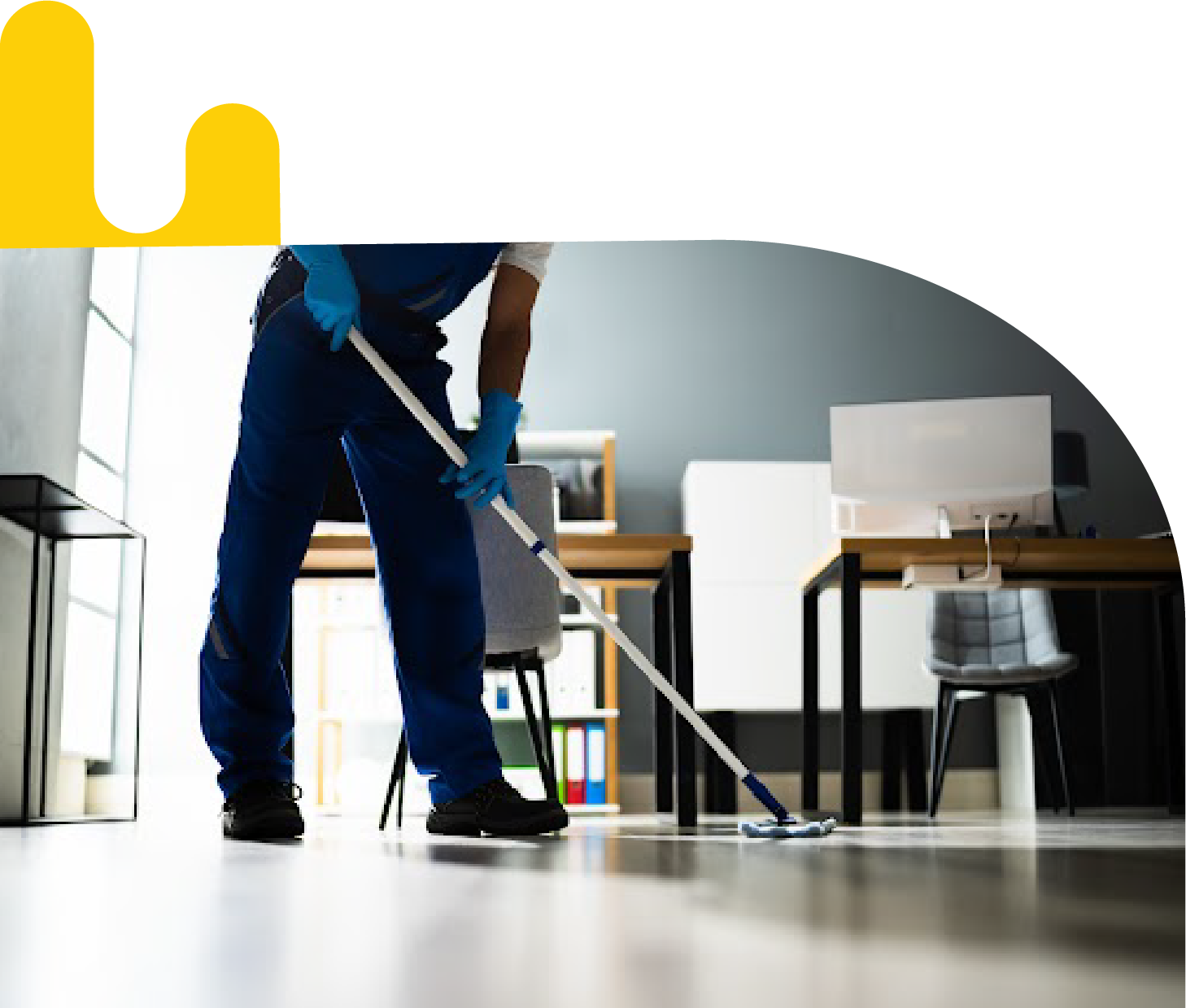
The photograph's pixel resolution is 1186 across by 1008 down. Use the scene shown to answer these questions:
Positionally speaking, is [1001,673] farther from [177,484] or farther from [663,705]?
[177,484]

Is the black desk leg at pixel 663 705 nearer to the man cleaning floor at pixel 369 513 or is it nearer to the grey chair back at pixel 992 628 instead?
the man cleaning floor at pixel 369 513

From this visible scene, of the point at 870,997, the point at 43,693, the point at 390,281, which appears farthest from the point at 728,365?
the point at 870,997

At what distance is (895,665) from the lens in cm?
459

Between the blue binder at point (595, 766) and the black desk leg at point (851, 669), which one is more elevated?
the black desk leg at point (851, 669)

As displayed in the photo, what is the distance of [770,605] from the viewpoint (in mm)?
4566

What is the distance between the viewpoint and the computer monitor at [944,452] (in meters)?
2.97

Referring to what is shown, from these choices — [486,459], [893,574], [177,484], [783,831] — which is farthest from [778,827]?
[177,484]

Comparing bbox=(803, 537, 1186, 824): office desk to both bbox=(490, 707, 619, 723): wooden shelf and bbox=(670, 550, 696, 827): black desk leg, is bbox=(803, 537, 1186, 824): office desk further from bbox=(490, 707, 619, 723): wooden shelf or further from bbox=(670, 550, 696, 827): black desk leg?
bbox=(490, 707, 619, 723): wooden shelf

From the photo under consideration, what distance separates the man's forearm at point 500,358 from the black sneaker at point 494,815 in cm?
63

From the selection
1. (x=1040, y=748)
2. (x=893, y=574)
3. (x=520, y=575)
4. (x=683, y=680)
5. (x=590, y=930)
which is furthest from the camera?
(x=1040, y=748)

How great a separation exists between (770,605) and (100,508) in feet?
7.25

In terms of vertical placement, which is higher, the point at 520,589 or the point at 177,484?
the point at 177,484

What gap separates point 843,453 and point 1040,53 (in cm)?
123

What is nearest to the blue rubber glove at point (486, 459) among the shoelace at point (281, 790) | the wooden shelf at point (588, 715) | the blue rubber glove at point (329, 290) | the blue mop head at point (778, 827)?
the blue rubber glove at point (329, 290)
